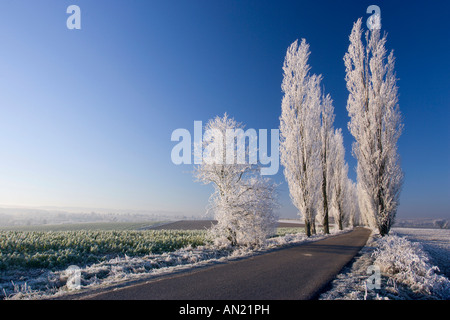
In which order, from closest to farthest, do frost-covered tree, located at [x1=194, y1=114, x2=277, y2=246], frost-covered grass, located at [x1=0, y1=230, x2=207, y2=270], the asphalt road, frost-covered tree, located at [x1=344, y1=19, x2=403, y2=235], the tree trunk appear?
the asphalt road < frost-covered grass, located at [x1=0, y1=230, x2=207, y2=270] < frost-covered tree, located at [x1=194, y1=114, x2=277, y2=246] < frost-covered tree, located at [x1=344, y1=19, x2=403, y2=235] < the tree trunk

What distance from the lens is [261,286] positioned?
449 centimetres

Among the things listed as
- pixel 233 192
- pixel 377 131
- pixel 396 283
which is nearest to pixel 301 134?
pixel 377 131

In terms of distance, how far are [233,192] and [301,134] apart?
9932 mm

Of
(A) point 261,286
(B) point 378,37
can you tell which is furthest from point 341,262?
(B) point 378,37

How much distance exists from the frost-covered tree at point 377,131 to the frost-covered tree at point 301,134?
9.48 feet

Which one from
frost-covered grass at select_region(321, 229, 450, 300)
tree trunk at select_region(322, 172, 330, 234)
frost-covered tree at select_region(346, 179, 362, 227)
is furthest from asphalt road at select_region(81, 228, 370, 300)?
frost-covered tree at select_region(346, 179, 362, 227)

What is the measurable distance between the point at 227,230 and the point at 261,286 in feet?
23.9

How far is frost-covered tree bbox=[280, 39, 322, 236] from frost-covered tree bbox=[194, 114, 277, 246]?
6271mm

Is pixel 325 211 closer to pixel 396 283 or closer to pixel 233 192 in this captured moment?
pixel 233 192

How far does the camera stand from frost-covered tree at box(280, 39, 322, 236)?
57.4ft

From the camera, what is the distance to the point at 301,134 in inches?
736

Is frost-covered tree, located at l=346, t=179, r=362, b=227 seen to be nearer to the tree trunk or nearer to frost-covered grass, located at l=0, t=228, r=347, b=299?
the tree trunk

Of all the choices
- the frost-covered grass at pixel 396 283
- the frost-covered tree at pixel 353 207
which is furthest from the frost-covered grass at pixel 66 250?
the frost-covered tree at pixel 353 207
